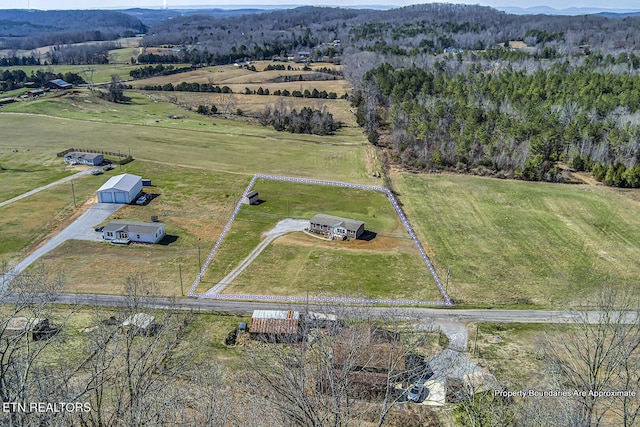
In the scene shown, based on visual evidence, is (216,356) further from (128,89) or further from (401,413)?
(128,89)

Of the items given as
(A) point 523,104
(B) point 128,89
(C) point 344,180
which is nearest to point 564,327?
(C) point 344,180

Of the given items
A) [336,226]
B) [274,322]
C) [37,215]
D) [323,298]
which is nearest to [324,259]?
[336,226]

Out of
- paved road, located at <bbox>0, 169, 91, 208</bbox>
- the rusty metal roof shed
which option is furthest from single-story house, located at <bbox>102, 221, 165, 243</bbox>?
the rusty metal roof shed

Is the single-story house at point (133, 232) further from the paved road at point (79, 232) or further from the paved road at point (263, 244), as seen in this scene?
the paved road at point (263, 244)

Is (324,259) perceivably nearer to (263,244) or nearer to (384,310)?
(263,244)

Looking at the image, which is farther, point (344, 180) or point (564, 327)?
point (344, 180)

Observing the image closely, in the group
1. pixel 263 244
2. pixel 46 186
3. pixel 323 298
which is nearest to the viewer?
pixel 323 298
